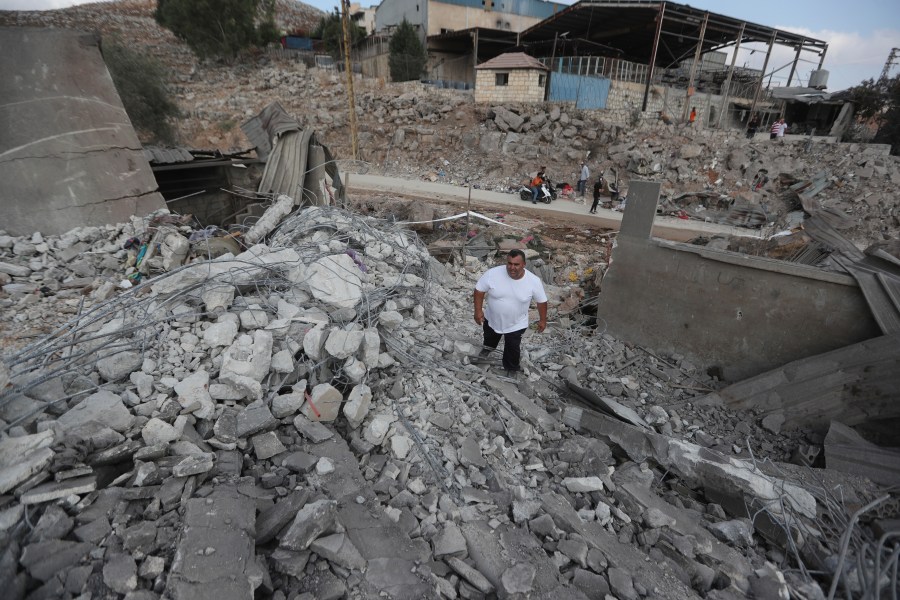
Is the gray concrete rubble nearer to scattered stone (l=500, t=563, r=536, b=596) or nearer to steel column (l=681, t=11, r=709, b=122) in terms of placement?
scattered stone (l=500, t=563, r=536, b=596)

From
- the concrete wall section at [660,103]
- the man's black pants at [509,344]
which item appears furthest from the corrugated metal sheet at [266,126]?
the concrete wall section at [660,103]

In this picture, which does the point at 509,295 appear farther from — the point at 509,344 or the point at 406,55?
the point at 406,55

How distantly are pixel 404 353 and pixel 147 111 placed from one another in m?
18.8

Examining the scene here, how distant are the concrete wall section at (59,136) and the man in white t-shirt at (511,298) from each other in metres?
5.43

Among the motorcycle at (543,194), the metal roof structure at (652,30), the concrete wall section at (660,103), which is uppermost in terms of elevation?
the metal roof structure at (652,30)

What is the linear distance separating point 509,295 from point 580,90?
20.5m

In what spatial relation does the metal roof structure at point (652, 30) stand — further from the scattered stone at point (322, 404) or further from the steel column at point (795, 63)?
the scattered stone at point (322, 404)

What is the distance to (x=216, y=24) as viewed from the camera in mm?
28484

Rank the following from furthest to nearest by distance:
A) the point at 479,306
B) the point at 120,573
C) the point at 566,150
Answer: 1. the point at 566,150
2. the point at 479,306
3. the point at 120,573

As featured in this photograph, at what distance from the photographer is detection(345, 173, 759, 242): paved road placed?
481 inches

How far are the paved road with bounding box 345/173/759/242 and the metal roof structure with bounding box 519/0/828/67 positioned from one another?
33.8 feet

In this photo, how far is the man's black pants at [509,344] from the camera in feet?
13.8

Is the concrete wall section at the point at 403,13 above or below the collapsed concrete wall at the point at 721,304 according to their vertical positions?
above

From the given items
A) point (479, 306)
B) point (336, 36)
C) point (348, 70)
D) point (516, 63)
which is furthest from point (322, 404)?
point (336, 36)
